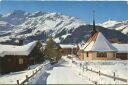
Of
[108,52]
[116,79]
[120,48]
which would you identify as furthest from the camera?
[120,48]

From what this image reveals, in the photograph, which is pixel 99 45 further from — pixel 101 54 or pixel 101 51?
pixel 101 54

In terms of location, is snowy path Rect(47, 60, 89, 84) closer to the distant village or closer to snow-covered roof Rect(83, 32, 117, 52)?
the distant village

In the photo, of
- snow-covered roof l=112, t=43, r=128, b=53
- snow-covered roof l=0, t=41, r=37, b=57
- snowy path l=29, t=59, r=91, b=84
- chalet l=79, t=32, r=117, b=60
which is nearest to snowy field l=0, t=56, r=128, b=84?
snowy path l=29, t=59, r=91, b=84

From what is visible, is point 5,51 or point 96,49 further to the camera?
point 96,49

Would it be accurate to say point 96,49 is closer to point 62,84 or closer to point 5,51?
point 5,51

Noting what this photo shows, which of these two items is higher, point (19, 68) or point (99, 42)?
point (99, 42)

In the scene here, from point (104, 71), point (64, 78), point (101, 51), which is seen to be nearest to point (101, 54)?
point (101, 51)

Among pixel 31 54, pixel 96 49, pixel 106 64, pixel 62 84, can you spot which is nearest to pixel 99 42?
pixel 96 49

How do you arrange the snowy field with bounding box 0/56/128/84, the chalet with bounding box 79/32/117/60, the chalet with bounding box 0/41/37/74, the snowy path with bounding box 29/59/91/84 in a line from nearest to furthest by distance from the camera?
the snowy field with bounding box 0/56/128/84 → the snowy path with bounding box 29/59/91/84 → the chalet with bounding box 0/41/37/74 → the chalet with bounding box 79/32/117/60

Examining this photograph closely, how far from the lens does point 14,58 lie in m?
64.4

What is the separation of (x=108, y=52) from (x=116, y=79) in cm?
4833

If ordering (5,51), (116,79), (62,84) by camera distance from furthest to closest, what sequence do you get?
(5,51)
(62,84)
(116,79)

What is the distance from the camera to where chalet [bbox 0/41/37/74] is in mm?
62375

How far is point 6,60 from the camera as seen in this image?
6334 centimetres
